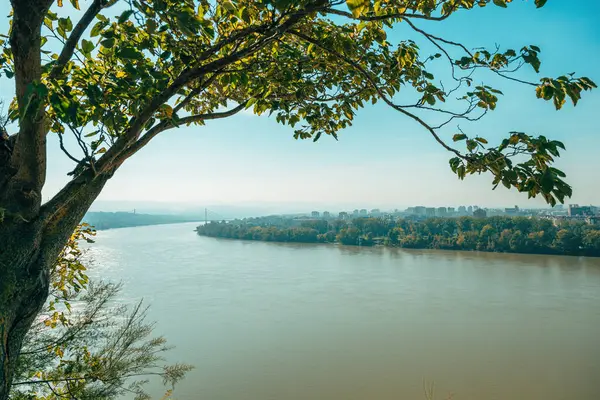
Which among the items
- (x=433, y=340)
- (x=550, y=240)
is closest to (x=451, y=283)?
(x=433, y=340)

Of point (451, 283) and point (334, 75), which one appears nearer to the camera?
point (334, 75)

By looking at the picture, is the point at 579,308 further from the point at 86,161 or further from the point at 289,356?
the point at 86,161

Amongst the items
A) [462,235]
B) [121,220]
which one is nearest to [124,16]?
[462,235]

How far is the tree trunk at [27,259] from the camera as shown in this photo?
850mm

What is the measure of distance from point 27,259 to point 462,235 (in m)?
22.7

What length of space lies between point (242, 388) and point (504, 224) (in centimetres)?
1998

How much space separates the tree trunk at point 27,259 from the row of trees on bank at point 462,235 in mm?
21142

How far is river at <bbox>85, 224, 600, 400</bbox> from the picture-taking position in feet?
17.9

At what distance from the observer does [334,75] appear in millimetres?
1480

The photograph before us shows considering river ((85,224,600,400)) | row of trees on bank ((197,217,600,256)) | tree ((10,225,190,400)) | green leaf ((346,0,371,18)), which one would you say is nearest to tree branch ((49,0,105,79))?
green leaf ((346,0,371,18))

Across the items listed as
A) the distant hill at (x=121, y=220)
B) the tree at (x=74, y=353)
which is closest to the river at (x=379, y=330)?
the tree at (x=74, y=353)

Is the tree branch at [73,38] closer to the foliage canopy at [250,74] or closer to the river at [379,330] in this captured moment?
the foliage canopy at [250,74]

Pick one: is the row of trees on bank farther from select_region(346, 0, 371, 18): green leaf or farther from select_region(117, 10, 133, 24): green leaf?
select_region(117, 10, 133, 24): green leaf

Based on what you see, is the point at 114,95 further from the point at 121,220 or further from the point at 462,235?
the point at 121,220
